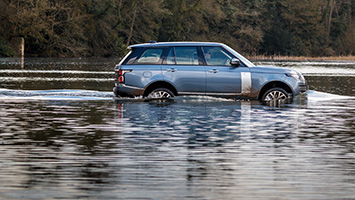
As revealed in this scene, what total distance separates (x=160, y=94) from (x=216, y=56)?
5.39 ft

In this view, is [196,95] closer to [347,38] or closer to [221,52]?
[221,52]

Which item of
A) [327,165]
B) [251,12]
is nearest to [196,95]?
[327,165]

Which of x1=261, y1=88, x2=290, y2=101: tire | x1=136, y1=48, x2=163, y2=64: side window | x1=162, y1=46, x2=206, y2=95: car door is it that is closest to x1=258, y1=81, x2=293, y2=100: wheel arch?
x1=261, y1=88, x2=290, y2=101: tire

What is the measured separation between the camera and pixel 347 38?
130500mm

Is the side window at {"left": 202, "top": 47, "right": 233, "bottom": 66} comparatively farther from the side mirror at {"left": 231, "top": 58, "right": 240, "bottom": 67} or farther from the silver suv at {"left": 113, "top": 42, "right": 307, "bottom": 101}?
the side mirror at {"left": 231, "top": 58, "right": 240, "bottom": 67}

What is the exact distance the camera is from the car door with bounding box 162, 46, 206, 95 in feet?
63.8

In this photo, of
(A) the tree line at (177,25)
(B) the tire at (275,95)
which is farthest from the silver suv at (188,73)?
(A) the tree line at (177,25)

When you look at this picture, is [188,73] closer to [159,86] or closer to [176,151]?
[159,86]

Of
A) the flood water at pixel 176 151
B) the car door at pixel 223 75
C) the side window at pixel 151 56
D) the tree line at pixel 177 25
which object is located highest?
the tree line at pixel 177 25

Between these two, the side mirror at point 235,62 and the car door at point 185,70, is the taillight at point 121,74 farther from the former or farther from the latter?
the side mirror at point 235,62

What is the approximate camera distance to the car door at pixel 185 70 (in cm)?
1945

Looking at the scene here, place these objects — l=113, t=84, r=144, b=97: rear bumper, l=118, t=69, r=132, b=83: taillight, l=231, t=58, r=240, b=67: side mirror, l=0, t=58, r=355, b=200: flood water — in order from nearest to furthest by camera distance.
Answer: l=0, t=58, r=355, b=200: flood water → l=231, t=58, r=240, b=67: side mirror → l=118, t=69, r=132, b=83: taillight → l=113, t=84, r=144, b=97: rear bumper

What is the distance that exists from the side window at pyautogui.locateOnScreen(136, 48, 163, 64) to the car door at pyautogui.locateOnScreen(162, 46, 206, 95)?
0.21m

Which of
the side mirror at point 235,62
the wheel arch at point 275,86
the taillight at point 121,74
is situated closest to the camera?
the side mirror at point 235,62
